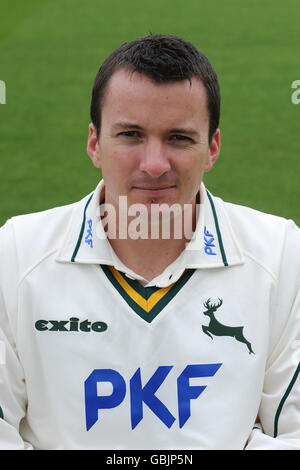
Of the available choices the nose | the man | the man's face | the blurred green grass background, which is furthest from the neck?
the blurred green grass background

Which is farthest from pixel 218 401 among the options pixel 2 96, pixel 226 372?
pixel 2 96

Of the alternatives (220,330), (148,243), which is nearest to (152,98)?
(148,243)

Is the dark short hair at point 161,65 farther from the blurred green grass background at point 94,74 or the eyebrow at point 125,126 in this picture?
the blurred green grass background at point 94,74

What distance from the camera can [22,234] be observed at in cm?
238

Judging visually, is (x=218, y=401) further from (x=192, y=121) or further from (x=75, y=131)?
(x=75, y=131)

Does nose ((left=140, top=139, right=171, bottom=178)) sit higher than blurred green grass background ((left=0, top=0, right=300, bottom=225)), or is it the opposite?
blurred green grass background ((left=0, top=0, right=300, bottom=225))

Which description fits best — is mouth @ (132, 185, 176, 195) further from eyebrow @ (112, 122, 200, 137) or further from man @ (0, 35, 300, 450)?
eyebrow @ (112, 122, 200, 137)

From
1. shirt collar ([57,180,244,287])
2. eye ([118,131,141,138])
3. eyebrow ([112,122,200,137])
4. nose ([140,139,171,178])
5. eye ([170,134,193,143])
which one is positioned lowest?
shirt collar ([57,180,244,287])

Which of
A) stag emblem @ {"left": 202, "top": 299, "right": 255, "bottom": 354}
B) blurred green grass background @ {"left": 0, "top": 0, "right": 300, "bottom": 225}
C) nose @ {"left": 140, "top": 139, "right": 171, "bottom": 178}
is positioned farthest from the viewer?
blurred green grass background @ {"left": 0, "top": 0, "right": 300, "bottom": 225}

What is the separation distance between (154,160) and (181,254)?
331 mm

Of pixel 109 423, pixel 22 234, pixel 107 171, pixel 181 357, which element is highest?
pixel 107 171

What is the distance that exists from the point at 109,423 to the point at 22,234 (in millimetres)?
584

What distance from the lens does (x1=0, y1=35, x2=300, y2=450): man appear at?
2.22m

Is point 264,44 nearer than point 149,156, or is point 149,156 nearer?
point 149,156
